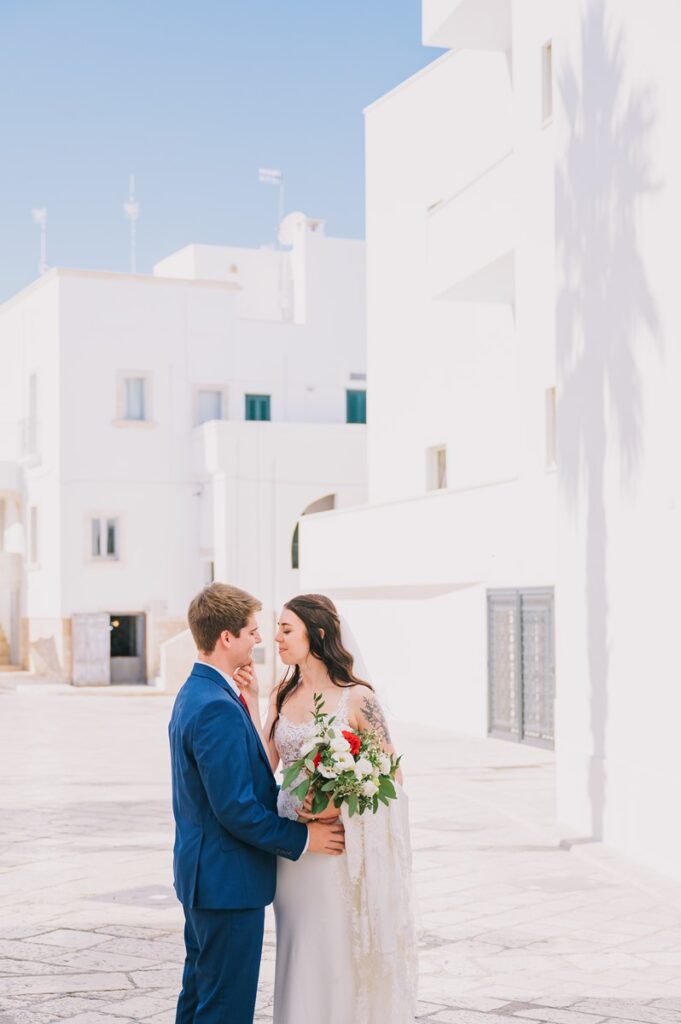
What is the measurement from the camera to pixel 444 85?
82.8 feet

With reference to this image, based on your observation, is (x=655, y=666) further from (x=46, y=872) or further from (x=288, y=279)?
(x=288, y=279)

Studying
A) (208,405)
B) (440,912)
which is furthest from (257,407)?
(440,912)

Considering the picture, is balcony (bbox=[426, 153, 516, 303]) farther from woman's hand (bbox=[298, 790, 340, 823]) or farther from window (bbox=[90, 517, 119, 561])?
window (bbox=[90, 517, 119, 561])

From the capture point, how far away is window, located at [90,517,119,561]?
38.5m

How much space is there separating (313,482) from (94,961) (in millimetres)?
29935

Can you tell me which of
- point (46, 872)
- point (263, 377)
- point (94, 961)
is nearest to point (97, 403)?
point (263, 377)

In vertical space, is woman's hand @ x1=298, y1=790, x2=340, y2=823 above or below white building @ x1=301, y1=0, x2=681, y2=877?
below

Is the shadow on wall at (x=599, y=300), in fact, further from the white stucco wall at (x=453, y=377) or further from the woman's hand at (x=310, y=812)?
the woman's hand at (x=310, y=812)

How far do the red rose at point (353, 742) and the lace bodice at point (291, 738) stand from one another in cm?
5

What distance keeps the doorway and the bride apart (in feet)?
111

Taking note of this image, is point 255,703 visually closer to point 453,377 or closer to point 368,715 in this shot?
point 368,715

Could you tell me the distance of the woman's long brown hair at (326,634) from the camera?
5.21 metres

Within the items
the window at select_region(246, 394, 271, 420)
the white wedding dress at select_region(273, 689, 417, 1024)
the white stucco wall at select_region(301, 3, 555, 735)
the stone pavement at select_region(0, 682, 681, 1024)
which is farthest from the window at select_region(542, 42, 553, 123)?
→ the window at select_region(246, 394, 271, 420)

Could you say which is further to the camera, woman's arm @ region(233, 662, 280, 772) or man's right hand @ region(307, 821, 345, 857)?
woman's arm @ region(233, 662, 280, 772)
